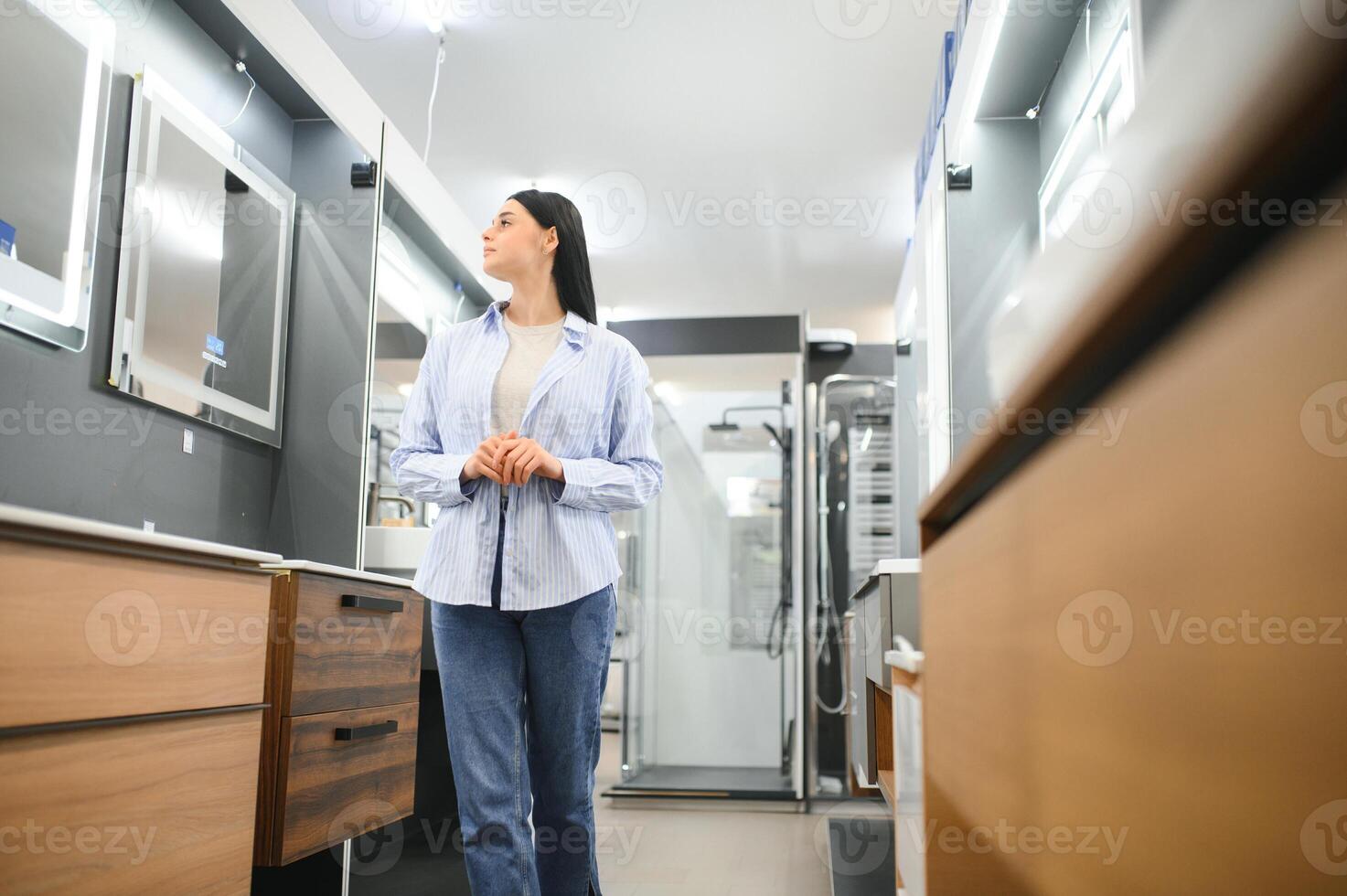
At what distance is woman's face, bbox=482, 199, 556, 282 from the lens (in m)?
2.03

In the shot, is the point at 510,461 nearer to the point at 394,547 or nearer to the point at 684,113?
the point at 394,547

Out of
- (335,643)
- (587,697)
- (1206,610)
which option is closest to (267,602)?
(335,643)

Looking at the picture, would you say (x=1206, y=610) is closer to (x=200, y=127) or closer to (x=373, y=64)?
(x=200, y=127)

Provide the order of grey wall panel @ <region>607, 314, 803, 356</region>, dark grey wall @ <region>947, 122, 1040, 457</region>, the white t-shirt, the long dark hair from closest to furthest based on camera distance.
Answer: the white t-shirt < the long dark hair < dark grey wall @ <region>947, 122, 1040, 457</region> < grey wall panel @ <region>607, 314, 803, 356</region>

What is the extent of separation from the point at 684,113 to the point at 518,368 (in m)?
3.12

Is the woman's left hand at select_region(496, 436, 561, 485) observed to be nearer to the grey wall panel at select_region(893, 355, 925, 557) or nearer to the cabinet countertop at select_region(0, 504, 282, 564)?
the cabinet countertop at select_region(0, 504, 282, 564)

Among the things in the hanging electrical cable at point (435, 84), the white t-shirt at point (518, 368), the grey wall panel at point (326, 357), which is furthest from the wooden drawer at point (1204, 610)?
the hanging electrical cable at point (435, 84)

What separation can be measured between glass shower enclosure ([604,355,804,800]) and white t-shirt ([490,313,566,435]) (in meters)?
3.47

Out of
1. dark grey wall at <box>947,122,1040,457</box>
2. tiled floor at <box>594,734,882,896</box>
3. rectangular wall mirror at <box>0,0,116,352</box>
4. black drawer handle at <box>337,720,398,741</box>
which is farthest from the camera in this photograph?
tiled floor at <box>594,734,882,896</box>

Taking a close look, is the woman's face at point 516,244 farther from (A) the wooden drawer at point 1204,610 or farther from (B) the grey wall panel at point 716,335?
(B) the grey wall panel at point 716,335

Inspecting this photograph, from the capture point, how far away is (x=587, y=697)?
1.83 metres

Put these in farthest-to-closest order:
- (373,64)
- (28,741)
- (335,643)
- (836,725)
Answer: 1. (836,725)
2. (373,64)
3. (335,643)
4. (28,741)

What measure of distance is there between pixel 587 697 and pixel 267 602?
567 mm

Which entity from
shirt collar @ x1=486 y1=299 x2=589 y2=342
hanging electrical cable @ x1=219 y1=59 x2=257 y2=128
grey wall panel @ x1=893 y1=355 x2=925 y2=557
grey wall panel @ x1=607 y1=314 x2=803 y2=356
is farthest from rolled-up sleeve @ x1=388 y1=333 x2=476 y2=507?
grey wall panel @ x1=607 y1=314 x2=803 y2=356
